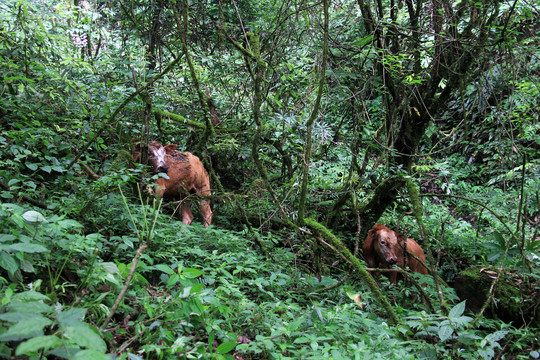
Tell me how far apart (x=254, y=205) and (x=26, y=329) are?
3.92m

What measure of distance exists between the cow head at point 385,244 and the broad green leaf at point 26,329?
4.09 meters

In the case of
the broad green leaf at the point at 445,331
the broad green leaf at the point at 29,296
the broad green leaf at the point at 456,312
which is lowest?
the broad green leaf at the point at 445,331

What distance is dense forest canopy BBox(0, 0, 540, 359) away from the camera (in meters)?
2.03

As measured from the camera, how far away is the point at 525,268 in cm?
338

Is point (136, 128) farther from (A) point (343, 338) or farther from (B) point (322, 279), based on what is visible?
(A) point (343, 338)

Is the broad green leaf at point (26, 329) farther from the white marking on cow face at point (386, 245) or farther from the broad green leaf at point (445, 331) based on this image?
the white marking on cow face at point (386, 245)

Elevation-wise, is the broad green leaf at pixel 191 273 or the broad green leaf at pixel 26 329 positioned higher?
the broad green leaf at pixel 26 329

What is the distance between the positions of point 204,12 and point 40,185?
4.36 meters

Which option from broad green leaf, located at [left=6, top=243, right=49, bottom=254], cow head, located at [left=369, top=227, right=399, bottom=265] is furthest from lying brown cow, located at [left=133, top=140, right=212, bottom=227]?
broad green leaf, located at [left=6, top=243, right=49, bottom=254]

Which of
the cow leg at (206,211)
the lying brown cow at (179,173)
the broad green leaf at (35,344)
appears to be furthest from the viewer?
the cow leg at (206,211)

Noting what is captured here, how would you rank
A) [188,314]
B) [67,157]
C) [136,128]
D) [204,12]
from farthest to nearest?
[204,12], [136,128], [67,157], [188,314]

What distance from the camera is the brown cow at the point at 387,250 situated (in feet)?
15.4

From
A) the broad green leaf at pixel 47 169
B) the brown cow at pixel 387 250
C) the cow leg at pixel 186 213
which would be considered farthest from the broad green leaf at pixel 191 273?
the brown cow at pixel 387 250

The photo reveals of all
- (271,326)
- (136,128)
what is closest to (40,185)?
(136,128)
